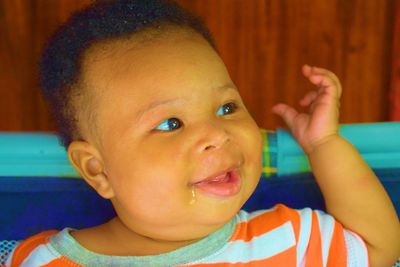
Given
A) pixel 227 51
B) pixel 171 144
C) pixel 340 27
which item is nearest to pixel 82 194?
pixel 171 144

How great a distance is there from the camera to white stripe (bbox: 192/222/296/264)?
2.72 ft

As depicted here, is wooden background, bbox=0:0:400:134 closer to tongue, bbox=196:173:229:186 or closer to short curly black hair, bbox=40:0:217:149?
short curly black hair, bbox=40:0:217:149

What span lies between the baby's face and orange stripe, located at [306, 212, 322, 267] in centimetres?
11

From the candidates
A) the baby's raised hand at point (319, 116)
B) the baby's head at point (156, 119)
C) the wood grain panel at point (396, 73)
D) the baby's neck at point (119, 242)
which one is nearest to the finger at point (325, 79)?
the baby's raised hand at point (319, 116)

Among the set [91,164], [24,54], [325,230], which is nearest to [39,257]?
[91,164]

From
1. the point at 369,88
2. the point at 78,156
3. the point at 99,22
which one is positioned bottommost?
the point at 369,88

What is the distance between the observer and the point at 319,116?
88 cm

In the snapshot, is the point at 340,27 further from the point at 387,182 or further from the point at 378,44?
the point at 387,182

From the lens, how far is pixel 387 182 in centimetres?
96

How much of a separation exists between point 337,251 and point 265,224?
0.09 meters

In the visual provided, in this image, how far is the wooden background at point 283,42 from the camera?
1.44 meters

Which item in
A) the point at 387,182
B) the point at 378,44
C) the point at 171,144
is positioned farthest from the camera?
the point at 378,44

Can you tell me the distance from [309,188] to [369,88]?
573 millimetres

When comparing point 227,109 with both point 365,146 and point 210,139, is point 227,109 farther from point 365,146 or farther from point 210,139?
point 365,146
